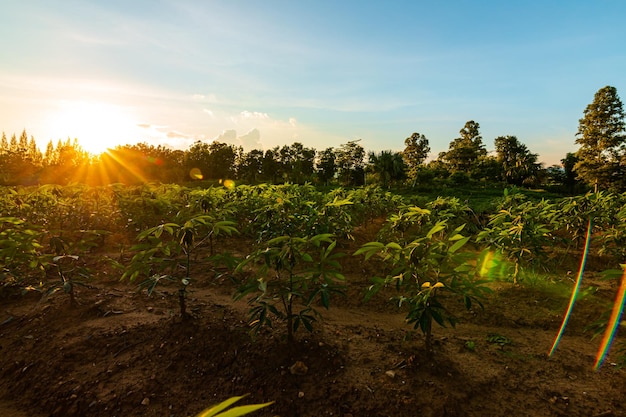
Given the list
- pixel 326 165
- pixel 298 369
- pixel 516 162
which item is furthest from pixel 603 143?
pixel 298 369

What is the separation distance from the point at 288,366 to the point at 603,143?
155 feet

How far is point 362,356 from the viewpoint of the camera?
11.6 feet

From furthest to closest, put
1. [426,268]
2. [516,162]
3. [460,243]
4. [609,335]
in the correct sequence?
1. [516,162]
2. [609,335]
3. [426,268]
4. [460,243]

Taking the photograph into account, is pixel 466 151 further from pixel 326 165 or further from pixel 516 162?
pixel 326 165

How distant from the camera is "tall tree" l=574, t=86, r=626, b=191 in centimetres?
3478

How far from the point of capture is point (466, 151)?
5828 centimetres

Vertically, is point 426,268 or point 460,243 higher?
point 460,243

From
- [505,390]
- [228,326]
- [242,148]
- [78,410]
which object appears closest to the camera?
[78,410]

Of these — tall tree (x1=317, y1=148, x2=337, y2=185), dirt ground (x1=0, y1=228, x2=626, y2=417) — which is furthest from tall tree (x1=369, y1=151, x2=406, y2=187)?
dirt ground (x1=0, y1=228, x2=626, y2=417)

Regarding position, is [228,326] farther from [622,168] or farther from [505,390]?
[622,168]

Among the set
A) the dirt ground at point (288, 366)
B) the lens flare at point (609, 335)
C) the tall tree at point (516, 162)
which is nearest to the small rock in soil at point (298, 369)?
the dirt ground at point (288, 366)

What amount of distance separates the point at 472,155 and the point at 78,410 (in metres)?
65.0

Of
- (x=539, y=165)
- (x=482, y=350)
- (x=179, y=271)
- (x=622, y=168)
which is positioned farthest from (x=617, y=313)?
(x=539, y=165)

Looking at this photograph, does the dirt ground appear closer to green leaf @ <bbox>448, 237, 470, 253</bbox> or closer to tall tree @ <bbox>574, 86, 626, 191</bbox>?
green leaf @ <bbox>448, 237, 470, 253</bbox>
